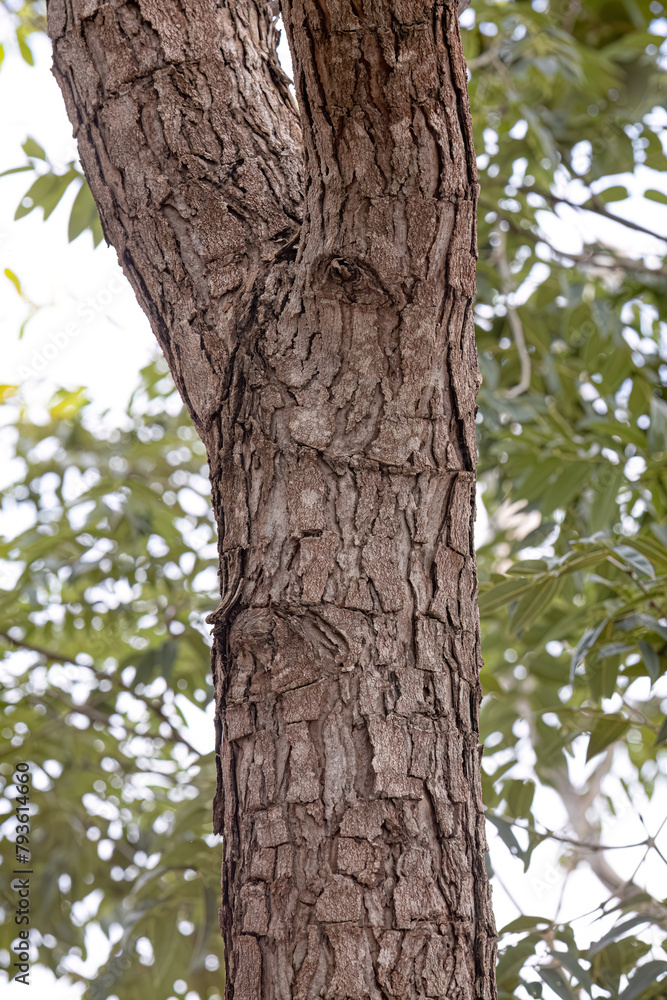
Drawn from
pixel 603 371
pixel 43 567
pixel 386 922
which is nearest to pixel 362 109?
pixel 386 922

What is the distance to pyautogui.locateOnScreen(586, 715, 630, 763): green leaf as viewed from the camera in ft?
3.73

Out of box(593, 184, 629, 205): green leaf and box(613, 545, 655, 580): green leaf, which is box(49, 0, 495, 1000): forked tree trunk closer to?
box(613, 545, 655, 580): green leaf

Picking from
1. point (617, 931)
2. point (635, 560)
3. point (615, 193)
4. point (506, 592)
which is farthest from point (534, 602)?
point (615, 193)

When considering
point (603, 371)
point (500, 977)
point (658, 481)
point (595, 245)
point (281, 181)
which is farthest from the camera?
point (595, 245)

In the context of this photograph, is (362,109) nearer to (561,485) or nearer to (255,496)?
(255,496)

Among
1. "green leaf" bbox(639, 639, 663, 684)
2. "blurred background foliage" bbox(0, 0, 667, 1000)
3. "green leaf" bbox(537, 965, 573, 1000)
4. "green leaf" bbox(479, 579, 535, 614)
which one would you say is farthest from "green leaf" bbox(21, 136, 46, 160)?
"green leaf" bbox(537, 965, 573, 1000)

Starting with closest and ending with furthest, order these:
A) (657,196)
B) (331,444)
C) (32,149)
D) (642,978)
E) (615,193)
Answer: (331,444)
(642,978)
(32,149)
(657,196)
(615,193)

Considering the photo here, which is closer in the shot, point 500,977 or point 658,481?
point 500,977

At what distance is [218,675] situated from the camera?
66 centimetres

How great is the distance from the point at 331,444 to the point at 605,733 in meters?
0.74

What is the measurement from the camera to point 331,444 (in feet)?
2.16

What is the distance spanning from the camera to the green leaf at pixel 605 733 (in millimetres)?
1138

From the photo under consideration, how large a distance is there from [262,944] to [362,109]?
621 mm

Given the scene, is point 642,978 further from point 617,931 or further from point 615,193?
point 615,193
